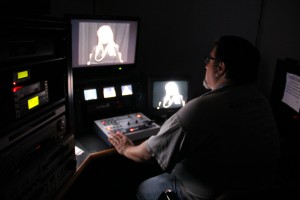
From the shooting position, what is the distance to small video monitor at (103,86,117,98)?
2.11 m

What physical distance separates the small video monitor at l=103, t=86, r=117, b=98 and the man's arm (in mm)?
344

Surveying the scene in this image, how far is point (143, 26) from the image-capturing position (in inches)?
98.9

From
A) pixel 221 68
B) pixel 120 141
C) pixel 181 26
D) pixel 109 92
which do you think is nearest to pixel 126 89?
pixel 109 92

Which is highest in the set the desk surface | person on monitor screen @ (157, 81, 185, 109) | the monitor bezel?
the monitor bezel

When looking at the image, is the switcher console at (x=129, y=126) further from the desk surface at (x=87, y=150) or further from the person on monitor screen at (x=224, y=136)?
the person on monitor screen at (x=224, y=136)

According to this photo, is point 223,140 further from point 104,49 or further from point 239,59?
point 104,49

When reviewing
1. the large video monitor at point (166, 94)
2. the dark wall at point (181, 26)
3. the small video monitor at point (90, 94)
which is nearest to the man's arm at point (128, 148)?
the small video monitor at point (90, 94)

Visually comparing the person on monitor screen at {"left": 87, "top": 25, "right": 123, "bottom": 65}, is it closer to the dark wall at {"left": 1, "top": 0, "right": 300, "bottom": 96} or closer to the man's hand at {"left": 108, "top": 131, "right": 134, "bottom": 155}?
the dark wall at {"left": 1, "top": 0, "right": 300, "bottom": 96}

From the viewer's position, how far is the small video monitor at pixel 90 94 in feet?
6.64

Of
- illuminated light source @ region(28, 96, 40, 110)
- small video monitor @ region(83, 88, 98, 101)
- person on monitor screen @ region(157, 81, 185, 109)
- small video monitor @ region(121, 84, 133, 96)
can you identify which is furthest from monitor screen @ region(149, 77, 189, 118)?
illuminated light source @ region(28, 96, 40, 110)

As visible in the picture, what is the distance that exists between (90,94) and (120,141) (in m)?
0.44

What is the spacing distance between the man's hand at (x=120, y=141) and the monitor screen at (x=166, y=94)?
507mm

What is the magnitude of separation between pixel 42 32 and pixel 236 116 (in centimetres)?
87

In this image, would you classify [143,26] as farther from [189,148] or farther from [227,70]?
[189,148]
